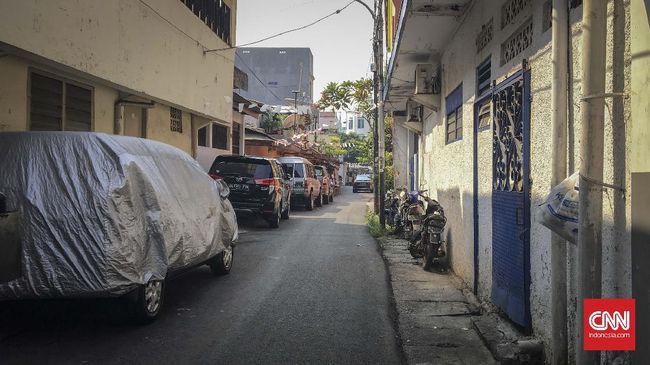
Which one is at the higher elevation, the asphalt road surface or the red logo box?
the red logo box

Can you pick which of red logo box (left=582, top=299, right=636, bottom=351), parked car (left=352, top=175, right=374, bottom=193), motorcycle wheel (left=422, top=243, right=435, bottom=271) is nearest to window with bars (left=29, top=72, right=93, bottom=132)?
motorcycle wheel (left=422, top=243, right=435, bottom=271)

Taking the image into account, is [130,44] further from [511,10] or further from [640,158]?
[640,158]

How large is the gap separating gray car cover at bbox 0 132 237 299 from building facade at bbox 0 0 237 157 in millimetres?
2747

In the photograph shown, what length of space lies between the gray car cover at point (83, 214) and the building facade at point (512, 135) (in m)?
3.43

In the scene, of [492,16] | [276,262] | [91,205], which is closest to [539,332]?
[492,16]

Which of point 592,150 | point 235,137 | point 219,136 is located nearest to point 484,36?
point 592,150

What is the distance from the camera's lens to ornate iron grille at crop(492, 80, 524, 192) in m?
5.01

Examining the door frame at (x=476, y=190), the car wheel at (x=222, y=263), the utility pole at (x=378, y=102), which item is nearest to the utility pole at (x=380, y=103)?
the utility pole at (x=378, y=102)

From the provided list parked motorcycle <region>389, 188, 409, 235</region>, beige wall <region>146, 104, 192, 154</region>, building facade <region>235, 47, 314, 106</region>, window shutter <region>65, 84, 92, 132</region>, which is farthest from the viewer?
building facade <region>235, 47, 314, 106</region>

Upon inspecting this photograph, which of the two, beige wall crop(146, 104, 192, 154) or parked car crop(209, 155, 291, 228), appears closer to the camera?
beige wall crop(146, 104, 192, 154)

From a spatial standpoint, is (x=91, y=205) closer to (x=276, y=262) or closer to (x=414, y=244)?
(x=276, y=262)

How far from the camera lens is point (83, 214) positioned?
464 cm

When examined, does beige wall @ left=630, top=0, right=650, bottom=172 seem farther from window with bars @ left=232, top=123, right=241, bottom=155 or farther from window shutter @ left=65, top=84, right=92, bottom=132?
window with bars @ left=232, top=123, right=241, bottom=155

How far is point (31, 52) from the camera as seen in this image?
727cm
